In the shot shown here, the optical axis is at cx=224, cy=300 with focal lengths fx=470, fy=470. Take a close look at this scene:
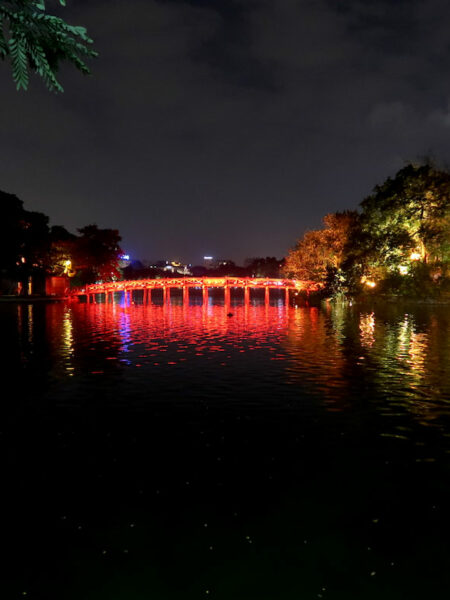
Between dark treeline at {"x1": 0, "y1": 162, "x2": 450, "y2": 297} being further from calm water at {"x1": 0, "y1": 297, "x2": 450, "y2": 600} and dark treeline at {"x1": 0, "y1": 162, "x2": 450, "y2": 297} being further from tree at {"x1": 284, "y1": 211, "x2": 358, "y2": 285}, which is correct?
calm water at {"x1": 0, "y1": 297, "x2": 450, "y2": 600}

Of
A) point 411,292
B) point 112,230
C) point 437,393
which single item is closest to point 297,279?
point 411,292

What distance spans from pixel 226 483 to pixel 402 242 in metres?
53.4

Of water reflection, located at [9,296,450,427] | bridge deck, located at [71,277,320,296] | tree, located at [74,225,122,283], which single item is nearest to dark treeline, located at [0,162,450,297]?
bridge deck, located at [71,277,320,296]

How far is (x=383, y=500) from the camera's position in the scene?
7.59m

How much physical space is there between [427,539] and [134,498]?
4.44m

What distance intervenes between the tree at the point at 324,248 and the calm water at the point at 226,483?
52.5 m

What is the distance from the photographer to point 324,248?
71.4 meters

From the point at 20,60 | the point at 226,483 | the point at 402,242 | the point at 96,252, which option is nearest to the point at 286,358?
the point at 226,483

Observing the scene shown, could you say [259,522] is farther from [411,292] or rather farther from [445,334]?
[411,292]

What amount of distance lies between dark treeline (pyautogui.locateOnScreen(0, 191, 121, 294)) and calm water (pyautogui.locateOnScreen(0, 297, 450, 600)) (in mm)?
51764

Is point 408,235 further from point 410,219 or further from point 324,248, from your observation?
point 324,248

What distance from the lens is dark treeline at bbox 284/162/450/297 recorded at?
181 ft

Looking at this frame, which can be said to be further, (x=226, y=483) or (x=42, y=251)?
(x=42, y=251)

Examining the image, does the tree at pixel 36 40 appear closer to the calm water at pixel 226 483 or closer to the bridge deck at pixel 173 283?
the calm water at pixel 226 483
